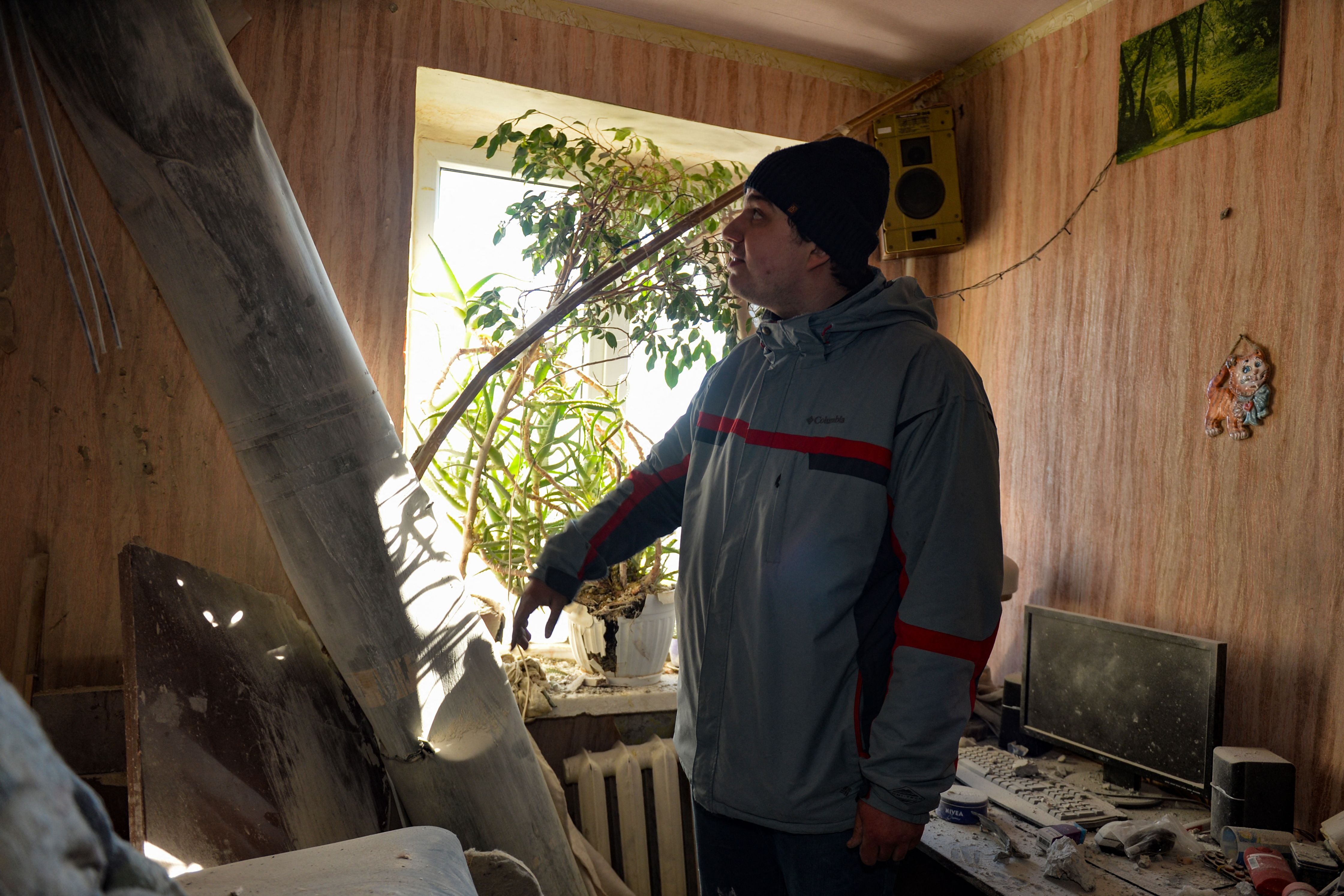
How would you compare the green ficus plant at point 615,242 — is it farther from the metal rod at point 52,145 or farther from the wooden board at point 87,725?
the metal rod at point 52,145

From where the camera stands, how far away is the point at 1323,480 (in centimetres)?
185

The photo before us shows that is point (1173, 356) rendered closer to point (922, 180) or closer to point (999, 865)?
point (922, 180)

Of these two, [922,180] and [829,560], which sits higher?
[922,180]

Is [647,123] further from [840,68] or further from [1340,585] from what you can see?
[1340,585]

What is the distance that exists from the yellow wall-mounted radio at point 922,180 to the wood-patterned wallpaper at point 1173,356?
0.51 feet

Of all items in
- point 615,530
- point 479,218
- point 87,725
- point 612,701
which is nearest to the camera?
point 615,530

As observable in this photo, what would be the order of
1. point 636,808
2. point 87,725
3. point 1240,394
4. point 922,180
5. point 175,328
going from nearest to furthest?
point 87,725 < point 1240,394 < point 175,328 < point 636,808 < point 922,180

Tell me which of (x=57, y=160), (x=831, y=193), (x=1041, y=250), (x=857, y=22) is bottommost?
(x=57, y=160)

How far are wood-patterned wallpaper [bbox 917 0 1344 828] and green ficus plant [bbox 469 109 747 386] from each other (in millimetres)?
1008

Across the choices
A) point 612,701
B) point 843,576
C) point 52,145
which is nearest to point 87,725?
point 612,701

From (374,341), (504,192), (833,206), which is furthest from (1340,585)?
(504,192)

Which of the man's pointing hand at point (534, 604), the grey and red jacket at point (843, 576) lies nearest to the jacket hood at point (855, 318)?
the grey and red jacket at point (843, 576)

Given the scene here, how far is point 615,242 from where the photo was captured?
8.04 ft

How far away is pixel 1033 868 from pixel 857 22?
250cm
